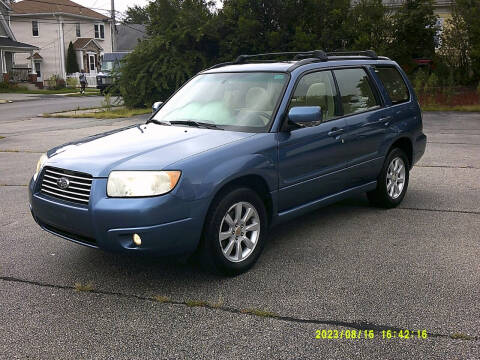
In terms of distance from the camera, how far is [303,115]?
446cm

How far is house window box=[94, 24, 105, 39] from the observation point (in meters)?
58.2

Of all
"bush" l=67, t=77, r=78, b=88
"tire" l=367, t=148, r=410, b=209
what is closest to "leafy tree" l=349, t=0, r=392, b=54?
"tire" l=367, t=148, r=410, b=209

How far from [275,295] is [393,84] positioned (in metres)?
3.66

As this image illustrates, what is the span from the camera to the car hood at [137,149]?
12.6ft

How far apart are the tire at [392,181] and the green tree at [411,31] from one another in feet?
53.1

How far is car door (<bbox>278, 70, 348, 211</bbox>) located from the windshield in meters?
0.23

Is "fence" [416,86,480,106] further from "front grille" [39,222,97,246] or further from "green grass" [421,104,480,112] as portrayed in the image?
"front grille" [39,222,97,246]

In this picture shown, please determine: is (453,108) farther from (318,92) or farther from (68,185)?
(68,185)

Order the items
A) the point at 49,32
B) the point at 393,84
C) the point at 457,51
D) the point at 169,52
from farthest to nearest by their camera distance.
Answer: the point at 49,32
the point at 169,52
the point at 457,51
the point at 393,84

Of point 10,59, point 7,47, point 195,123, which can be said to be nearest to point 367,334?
point 195,123

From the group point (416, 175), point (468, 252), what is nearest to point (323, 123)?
point (468, 252)

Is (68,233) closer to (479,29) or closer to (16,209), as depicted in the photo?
(16,209)

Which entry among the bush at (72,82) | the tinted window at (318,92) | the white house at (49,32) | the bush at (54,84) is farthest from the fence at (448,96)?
the white house at (49,32)

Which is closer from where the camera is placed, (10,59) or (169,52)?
(169,52)
